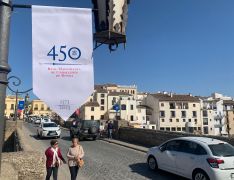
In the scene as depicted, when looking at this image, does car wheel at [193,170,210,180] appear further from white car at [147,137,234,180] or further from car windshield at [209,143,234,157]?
car windshield at [209,143,234,157]

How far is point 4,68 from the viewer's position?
3395 mm

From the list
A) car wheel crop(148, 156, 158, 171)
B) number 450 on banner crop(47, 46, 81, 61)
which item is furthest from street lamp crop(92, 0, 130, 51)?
car wheel crop(148, 156, 158, 171)

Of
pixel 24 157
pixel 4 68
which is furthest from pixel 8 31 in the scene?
pixel 24 157

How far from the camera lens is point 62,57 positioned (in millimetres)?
3924

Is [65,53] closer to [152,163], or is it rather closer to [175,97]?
[152,163]

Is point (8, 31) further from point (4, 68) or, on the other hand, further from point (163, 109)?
point (163, 109)

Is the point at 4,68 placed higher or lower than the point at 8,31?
lower

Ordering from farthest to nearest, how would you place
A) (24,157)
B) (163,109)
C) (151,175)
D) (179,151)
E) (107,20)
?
(163,109), (151,175), (179,151), (24,157), (107,20)

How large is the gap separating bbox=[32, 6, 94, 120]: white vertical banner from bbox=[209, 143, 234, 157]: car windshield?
706 cm

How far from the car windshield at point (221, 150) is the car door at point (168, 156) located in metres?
1.77

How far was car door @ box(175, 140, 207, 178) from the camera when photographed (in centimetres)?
1016

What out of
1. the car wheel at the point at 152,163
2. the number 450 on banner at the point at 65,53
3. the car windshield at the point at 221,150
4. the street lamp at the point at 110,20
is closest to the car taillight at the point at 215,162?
the car windshield at the point at 221,150

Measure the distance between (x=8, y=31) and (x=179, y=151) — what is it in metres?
9.07

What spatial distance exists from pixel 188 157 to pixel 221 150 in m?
1.16
